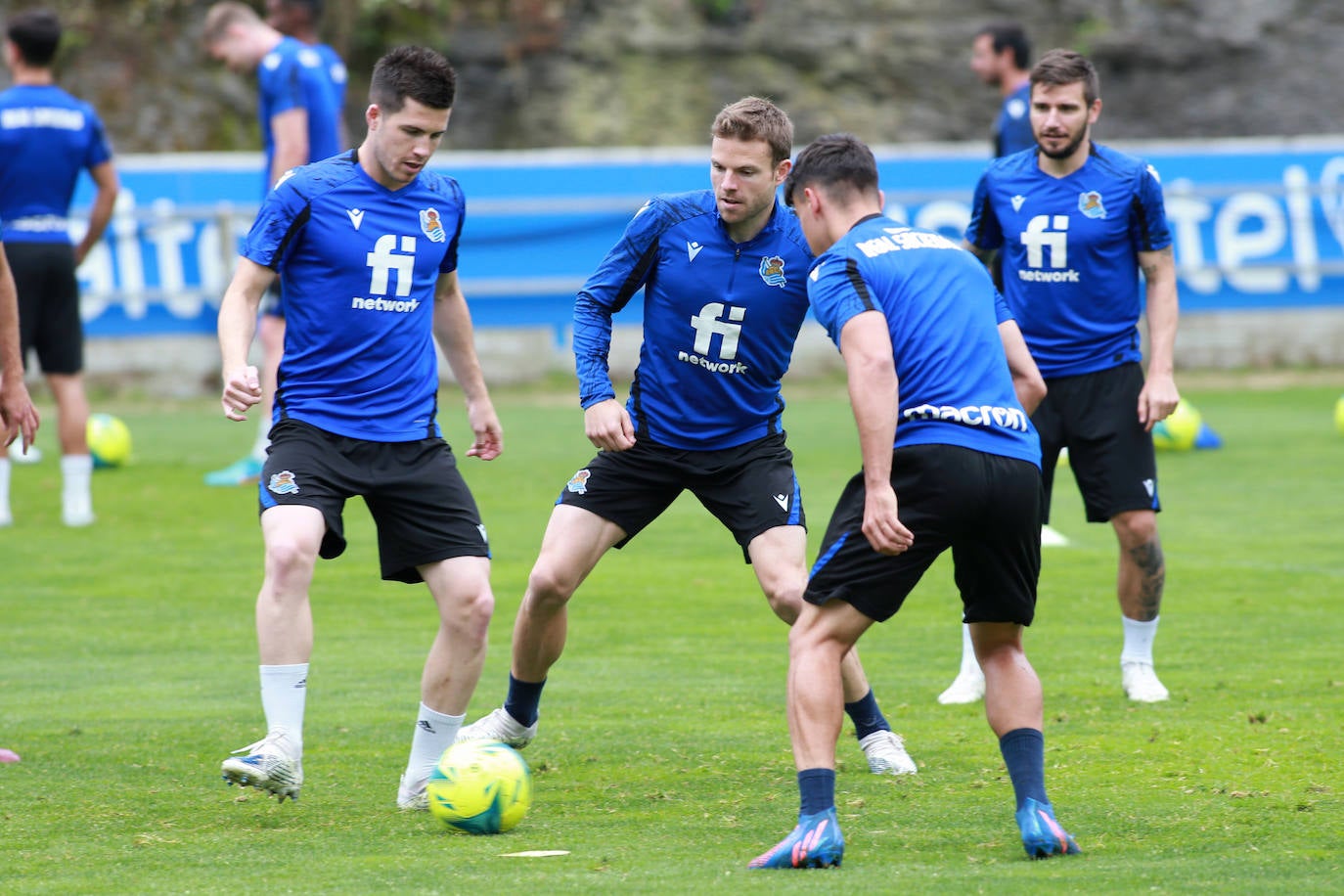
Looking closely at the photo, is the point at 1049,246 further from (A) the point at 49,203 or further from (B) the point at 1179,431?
(B) the point at 1179,431

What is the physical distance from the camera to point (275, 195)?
18.6 feet

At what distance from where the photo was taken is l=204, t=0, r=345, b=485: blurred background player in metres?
11.5

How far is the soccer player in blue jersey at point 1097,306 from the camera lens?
7148 mm

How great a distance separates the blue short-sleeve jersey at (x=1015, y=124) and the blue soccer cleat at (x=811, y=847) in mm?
7213

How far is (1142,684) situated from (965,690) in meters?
0.68

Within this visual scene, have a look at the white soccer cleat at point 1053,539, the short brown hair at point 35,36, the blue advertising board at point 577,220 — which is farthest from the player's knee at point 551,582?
the blue advertising board at point 577,220

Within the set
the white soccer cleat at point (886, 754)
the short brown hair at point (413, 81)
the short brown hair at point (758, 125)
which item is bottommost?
the white soccer cleat at point (886, 754)

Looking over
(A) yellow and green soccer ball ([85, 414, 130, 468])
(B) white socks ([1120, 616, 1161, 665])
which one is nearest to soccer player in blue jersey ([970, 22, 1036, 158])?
(B) white socks ([1120, 616, 1161, 665])

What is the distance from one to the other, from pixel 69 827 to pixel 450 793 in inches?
44.2

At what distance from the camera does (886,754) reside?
5992mm

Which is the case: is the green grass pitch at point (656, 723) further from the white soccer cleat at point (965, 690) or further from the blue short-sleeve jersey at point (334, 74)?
the blue short-sleeve jersey at point (334, 74)

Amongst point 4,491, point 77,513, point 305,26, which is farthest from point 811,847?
point 305,26

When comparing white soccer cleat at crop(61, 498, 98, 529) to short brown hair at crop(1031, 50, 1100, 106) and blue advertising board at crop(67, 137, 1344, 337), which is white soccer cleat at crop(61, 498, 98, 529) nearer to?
short brown hair at crop(1031, 50, 1100, 106)

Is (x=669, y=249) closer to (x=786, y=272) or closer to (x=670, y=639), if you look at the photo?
(x=786, y=272)
